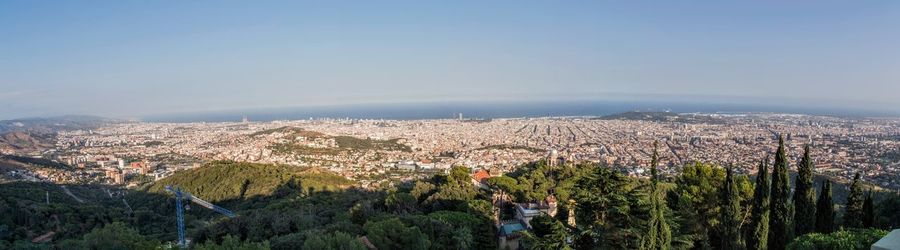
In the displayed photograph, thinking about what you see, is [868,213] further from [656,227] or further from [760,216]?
[656,227]

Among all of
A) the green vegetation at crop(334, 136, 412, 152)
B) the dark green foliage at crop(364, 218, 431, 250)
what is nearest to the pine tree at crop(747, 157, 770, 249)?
the dark green foliage at crop(364, 218, 431, 250)

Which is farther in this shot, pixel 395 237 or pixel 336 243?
pixel 395 237

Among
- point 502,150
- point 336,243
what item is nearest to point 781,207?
point 336,243

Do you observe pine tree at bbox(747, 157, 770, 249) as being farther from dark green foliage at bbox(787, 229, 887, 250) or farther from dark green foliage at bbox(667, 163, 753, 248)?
dark green foliage at bbox(787, 229, 887, 250)

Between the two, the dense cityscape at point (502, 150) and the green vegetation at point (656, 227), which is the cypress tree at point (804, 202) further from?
the dense cityscape at point (502, 150)

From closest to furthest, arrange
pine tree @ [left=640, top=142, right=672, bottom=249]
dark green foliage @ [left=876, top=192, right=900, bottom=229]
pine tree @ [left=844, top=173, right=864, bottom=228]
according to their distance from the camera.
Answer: pine tree @ [left=640, top=142, right=672, bottom=249] → pine tree @ [left=844, top=173, right=864, bottom=228] → dark green foliage @ [left=876, top=192, right=900, bottom=229]

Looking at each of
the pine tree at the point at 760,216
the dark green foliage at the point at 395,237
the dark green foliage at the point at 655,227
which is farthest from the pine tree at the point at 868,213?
the dark green foliage at the point at 395,237

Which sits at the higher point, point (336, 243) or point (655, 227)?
point (655, 227)
